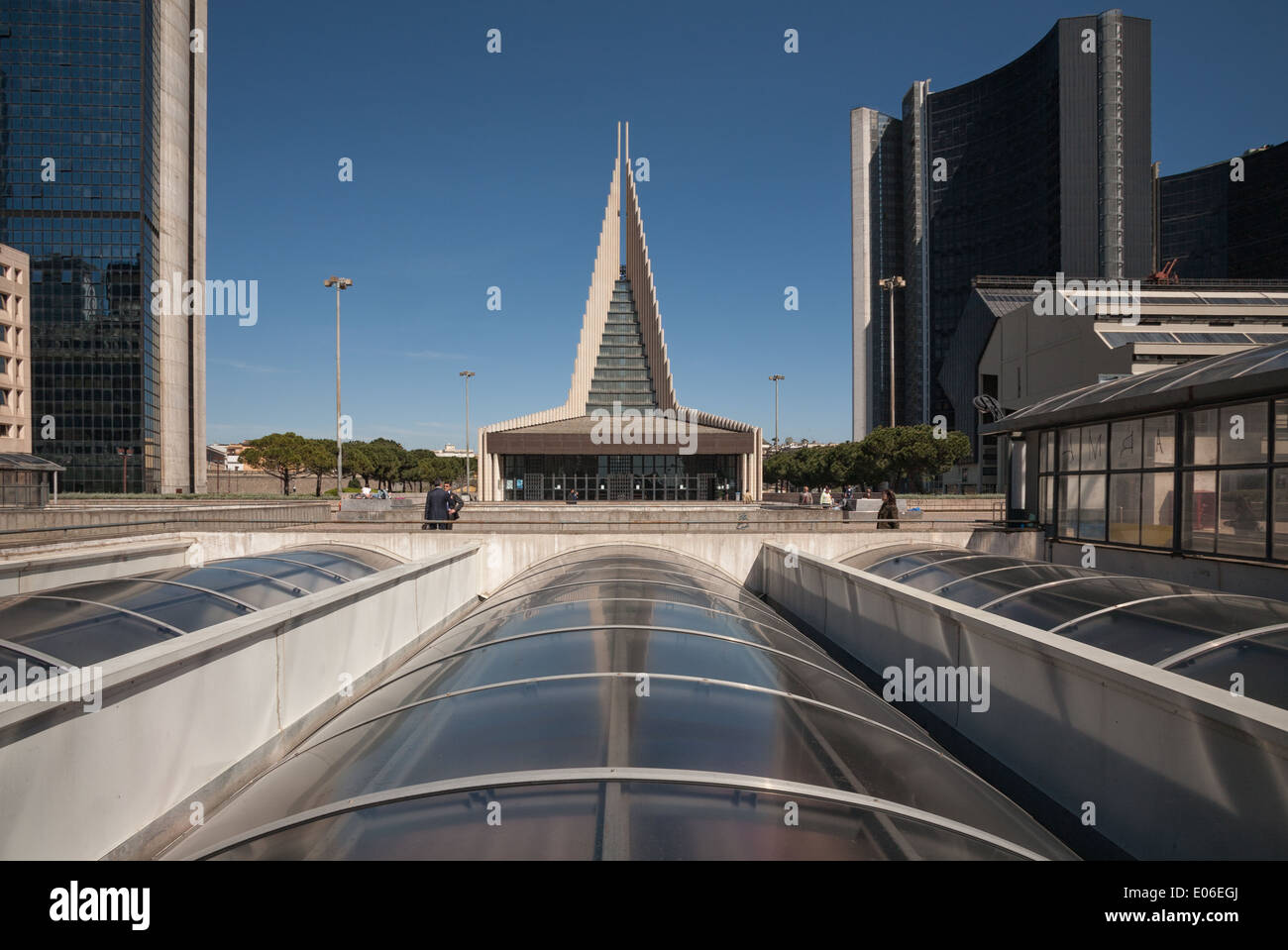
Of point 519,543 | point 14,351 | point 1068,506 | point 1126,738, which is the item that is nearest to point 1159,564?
point 1068,506

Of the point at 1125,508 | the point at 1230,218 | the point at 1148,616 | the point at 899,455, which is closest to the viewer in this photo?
the point at 1148,616

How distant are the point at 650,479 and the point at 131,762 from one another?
5006 cm

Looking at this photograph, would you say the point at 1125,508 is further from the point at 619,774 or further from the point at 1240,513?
the point at 619,774

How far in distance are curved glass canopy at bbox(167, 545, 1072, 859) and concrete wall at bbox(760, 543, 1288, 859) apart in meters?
1.09

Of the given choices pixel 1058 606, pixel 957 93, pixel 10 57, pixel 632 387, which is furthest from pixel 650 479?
pixel 957 93

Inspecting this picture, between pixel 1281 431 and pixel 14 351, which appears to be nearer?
pixel 1281 431

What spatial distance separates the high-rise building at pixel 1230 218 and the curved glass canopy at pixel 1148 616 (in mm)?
113033

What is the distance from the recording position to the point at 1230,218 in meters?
103

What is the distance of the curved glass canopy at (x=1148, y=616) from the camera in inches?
161

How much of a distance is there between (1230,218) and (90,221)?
156 metres

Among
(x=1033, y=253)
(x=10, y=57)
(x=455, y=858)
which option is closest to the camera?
(x=455, y=858)

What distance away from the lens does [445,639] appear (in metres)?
5.24

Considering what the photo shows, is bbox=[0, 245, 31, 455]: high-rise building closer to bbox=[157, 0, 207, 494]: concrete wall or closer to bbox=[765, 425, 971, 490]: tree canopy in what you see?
bbox=[157, 0, 207, 494]: concrete wall
